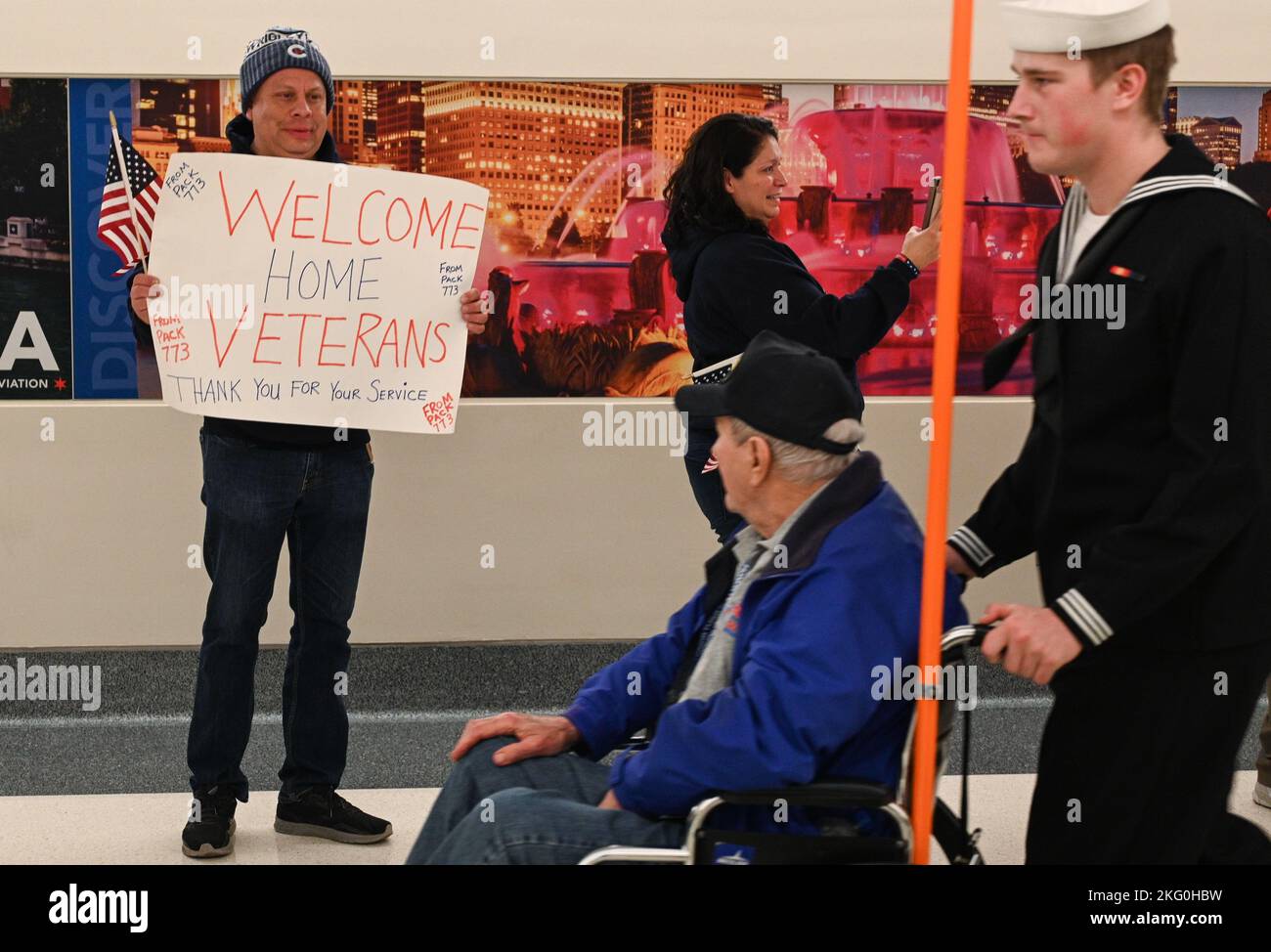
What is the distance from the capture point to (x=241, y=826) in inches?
158

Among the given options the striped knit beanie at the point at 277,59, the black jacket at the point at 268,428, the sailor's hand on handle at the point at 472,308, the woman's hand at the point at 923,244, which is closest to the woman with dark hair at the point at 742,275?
the woman's hand at the point at 923,244

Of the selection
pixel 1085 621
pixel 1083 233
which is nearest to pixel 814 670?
pixel 1085 621

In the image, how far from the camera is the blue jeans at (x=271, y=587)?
3.65 meters

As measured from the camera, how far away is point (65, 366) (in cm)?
521

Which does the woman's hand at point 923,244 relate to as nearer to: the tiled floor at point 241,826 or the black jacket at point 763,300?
the black jacket at point 763,300

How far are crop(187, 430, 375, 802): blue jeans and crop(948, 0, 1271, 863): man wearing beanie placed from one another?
6.27 feet

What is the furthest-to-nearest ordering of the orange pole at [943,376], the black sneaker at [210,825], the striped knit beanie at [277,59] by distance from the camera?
the black sneaker at [210,825] → the striped knit beanie at [277,59] → the orange pole at [943,376]

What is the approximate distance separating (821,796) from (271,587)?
191 cm

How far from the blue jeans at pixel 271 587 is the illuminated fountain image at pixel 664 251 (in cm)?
164

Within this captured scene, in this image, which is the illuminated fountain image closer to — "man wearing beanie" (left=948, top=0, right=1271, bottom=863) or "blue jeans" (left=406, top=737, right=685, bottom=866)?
"blue jeans" (left=406, top=737, right=685, bottom=866)

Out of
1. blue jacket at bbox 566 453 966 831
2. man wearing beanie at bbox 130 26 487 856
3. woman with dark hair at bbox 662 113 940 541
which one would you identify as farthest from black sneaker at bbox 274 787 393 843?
blue jacket at bbox 566 453 966 831

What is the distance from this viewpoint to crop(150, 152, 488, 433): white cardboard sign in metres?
3.67
